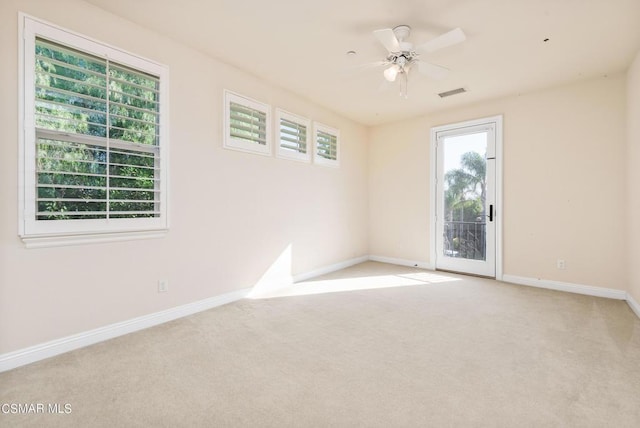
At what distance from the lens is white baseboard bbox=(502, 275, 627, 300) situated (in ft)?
12.4

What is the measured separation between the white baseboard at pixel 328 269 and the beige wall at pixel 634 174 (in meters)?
3.77

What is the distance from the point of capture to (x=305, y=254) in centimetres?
478

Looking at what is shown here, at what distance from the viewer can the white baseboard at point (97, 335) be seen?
2193 mm

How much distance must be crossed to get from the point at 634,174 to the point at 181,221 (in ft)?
16.1

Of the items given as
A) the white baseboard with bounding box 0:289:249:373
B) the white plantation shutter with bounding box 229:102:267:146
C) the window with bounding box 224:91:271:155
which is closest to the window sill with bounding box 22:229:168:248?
the white baseboard with bounding box 0:289:249:373

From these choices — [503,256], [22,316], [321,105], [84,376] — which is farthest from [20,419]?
[503,256]

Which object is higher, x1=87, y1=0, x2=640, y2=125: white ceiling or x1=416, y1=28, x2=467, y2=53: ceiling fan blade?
x1=87, y1=0, x2=640, y2=125: white ceiling

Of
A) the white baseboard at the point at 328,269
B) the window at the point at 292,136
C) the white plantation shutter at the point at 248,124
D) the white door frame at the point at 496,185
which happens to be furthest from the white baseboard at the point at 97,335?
the white door frame at the point at 496,185

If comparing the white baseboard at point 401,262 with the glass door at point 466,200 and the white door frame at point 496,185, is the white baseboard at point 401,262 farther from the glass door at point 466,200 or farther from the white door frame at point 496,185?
the glass door at point 466,200

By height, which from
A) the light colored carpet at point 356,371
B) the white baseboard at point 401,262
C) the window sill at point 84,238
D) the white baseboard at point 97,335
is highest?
the window sill at point 84,238

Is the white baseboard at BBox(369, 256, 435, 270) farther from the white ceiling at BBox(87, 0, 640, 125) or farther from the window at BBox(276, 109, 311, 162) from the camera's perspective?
the white ceiling at BBox(87, 0, 640, 125)

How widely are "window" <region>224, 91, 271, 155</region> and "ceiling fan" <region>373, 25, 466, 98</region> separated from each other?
170 centimetres

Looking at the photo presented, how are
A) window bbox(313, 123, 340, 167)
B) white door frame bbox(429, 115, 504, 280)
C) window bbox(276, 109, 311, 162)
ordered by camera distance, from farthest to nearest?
1. window bbox(313, 123, 340, 167)
2. white door frame bbox(429, 115, 504, 280)
3. window bbox(276, 109, 311, 162)

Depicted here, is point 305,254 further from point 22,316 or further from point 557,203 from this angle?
point 557,203
